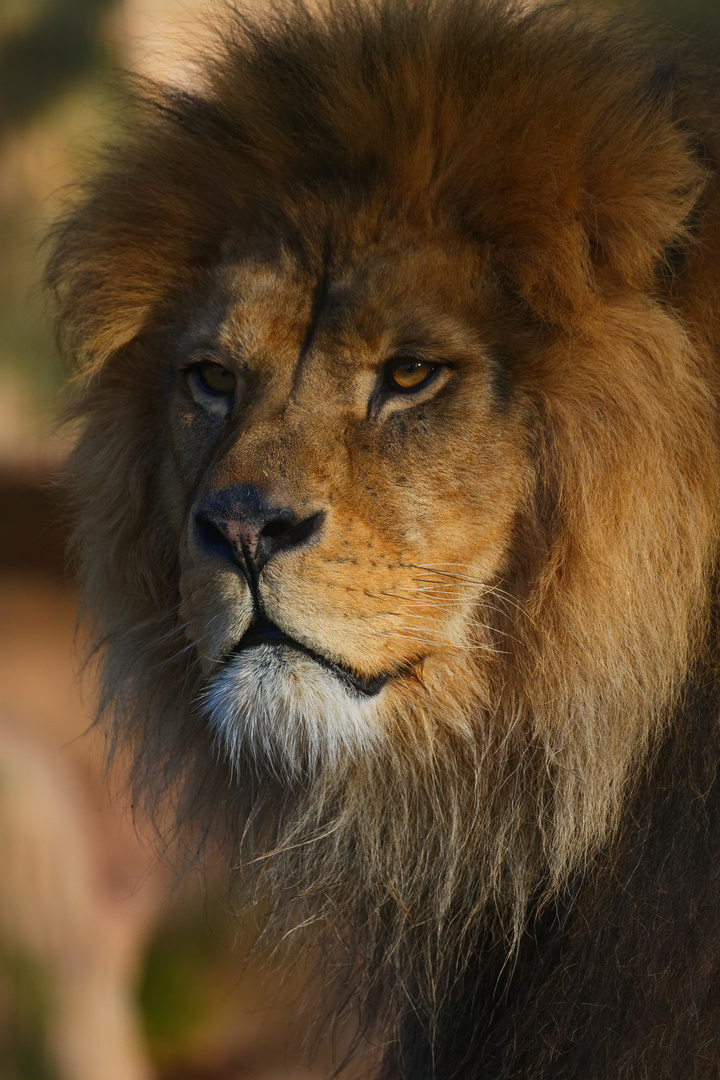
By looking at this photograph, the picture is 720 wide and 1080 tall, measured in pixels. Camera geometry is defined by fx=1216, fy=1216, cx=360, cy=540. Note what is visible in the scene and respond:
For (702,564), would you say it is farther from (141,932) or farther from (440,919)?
(141,932)

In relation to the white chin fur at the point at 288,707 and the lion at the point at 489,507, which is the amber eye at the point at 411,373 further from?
the white chin fur at the point at 288,707

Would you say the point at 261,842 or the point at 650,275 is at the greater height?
the point at 650,275

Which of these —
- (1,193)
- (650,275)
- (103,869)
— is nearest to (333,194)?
(650,275)

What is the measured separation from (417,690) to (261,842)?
53 centimetres

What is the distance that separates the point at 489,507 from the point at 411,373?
0.24m

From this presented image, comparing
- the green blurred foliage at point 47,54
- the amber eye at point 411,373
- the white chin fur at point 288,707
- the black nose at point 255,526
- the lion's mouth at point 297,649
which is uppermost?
the green blurred foliage at point 47,54

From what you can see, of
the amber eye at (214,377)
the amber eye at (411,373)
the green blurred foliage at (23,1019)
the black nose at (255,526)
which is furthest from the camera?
the green blurred foliage at (23,1019)

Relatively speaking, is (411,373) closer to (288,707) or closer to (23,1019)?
A: (288,707)

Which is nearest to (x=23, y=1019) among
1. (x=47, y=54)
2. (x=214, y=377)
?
(x=214, y=377)

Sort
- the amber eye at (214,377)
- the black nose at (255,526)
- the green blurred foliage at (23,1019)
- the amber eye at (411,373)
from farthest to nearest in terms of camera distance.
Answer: the green blurred foliage at (23,1019) < the amber eye at (214,377) < the amber eye at (411,373) < the black nose at (255,526)

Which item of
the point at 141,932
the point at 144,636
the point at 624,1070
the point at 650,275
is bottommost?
the point at 141,932

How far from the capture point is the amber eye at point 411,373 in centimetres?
185

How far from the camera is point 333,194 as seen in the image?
1.97 meters

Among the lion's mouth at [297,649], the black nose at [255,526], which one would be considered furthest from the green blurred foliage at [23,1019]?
the black nose at [255,526]
